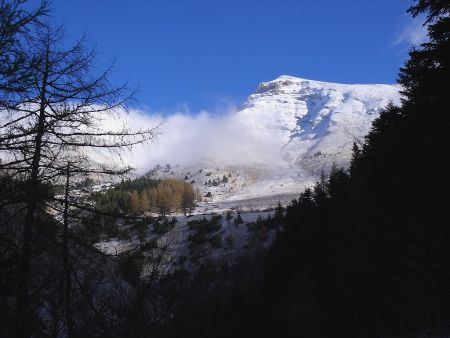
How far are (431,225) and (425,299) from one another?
380 cm

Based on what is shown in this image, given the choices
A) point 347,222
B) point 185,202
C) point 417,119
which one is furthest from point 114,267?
point 185,202

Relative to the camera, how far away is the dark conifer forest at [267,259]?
5.88 metres

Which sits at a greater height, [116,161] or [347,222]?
[116,161]

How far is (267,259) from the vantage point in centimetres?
4184

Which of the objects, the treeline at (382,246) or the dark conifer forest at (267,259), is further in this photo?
the treeline at (382,246)

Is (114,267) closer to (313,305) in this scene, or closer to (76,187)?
(76,187)

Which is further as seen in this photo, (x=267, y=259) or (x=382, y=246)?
(x=267, y=259)

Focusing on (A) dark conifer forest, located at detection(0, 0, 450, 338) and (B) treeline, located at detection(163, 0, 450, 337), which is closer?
(A) dark conifer forest, located at detection(0, 0, 450, 338)

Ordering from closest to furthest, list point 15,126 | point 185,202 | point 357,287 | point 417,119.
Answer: point 15,126 < point 417,119 < point 357,287 < point 185,202

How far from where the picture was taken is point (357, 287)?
24.0 metres

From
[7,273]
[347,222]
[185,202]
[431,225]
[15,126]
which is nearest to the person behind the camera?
[7,273]

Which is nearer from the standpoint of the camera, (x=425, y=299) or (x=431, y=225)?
(x=425, y=299)

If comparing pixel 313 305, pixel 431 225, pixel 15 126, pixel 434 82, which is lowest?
pixel 313 305

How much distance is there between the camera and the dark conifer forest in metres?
5.88
